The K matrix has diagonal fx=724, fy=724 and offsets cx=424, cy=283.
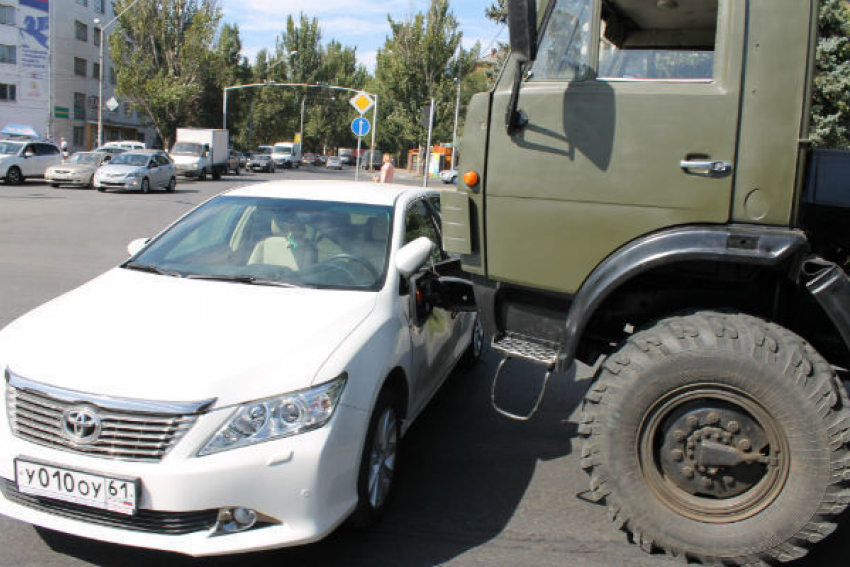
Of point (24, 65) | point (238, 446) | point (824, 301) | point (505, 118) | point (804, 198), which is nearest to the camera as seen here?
point (238, 446)

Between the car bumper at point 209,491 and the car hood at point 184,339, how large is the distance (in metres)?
0.21

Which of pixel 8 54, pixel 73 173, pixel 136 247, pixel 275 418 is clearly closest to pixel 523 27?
pixel 275 418

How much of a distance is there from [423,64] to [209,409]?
5445 centimetres

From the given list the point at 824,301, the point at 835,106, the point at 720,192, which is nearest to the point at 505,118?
the point at 720,192

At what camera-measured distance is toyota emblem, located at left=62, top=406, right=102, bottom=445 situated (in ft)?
8.90

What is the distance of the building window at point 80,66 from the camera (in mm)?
54525

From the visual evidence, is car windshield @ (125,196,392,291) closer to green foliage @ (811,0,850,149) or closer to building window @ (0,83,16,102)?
green foliage @ (811,0,850,149)

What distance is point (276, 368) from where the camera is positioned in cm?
291

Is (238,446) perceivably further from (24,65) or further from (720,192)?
(24,65)

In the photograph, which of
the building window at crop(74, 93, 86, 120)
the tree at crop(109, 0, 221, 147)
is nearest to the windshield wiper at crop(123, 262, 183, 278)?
the tree at crop(109, 0, 221, 147)

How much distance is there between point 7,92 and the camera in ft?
161

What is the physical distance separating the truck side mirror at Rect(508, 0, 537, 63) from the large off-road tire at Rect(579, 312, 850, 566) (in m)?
1.33

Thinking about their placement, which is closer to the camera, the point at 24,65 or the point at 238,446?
the point at 238,446

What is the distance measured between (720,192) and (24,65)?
56.3 m
